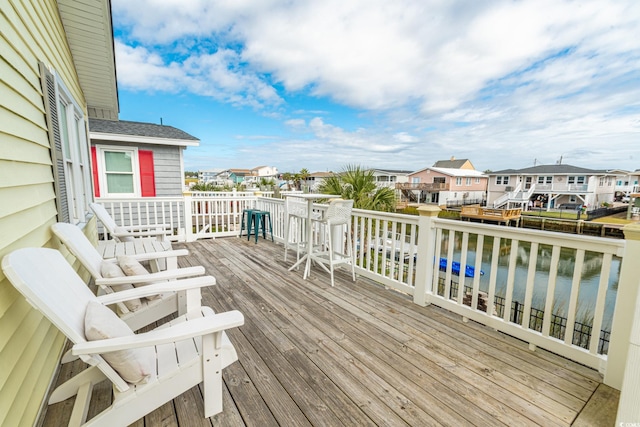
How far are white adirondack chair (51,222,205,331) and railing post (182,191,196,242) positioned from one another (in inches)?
146

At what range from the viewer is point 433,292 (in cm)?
302

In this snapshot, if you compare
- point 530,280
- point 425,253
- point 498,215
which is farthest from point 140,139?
point 498,215

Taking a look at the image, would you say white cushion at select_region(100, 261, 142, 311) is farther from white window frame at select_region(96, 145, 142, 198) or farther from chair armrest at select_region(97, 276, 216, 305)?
white window frame at select_region(96, 145, 142, 198)

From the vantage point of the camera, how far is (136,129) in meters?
7.40

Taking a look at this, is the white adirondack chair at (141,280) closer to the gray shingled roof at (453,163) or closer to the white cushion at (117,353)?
the white cushion at (117,353)

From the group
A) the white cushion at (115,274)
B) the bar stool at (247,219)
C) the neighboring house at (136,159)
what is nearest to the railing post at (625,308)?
the white cushion at (115,274)

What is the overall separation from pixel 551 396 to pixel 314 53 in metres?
9.31

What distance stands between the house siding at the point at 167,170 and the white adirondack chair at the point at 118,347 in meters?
6.84

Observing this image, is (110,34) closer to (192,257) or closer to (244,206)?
(192,257)

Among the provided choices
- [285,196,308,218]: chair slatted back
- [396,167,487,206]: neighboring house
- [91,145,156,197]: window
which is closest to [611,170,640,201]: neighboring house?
[396,167,487,206]: neighboring house

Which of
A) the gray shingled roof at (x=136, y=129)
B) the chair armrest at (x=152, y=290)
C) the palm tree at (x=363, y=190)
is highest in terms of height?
the gray shingled roof at (x=136, y=129)

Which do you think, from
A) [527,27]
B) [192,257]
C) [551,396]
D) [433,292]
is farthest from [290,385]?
[527,27]

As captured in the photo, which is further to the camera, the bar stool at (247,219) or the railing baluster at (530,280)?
the bar stool at (247,219)

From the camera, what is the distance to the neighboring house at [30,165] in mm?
1138
